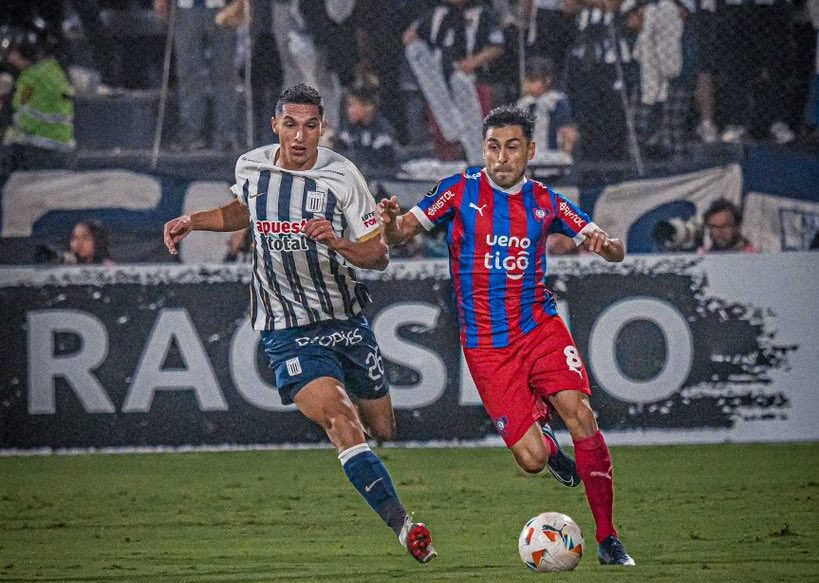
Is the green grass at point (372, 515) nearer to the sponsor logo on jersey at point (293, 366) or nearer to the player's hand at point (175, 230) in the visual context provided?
the sponsor logo on jersey at point (293, 366)

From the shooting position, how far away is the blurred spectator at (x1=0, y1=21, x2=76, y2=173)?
10969mm

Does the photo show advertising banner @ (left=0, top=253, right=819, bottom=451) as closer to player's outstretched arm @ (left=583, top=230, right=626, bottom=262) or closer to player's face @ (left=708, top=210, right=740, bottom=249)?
player's face @ (left=708, top=210, right=740, bottom=249)

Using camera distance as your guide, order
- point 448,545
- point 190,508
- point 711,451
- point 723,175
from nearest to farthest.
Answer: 1. point 448,545
2. point 190,508
3. point 711,451
4. point 723,175

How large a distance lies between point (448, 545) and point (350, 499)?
1900 millimetres

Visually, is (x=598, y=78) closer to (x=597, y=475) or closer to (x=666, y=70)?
(x=666, y=70)

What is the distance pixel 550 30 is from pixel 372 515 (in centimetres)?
517

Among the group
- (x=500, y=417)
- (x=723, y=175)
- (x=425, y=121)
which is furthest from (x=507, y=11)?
(x=500, y=417)

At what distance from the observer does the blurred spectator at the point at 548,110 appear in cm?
1090

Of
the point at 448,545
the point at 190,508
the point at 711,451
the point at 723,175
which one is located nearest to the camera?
the point at 448,545

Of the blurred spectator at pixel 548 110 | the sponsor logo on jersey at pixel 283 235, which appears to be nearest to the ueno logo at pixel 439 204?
the sponsor logo on jersey at pixel 283 235

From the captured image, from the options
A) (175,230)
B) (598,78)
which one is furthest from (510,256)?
(598,78)

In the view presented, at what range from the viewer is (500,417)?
6.18 metres

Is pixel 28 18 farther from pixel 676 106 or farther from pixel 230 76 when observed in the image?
pixel 676 106

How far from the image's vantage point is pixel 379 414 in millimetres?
6402
